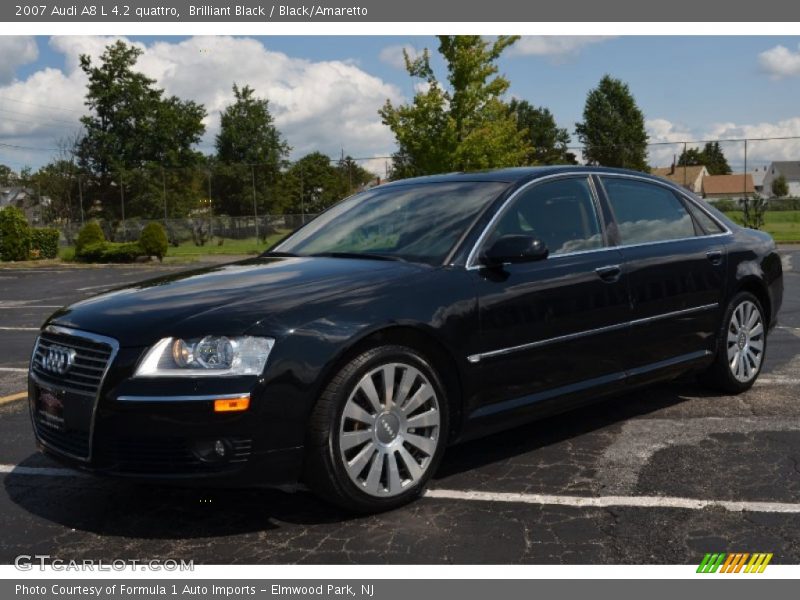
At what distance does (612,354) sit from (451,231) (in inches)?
48.7

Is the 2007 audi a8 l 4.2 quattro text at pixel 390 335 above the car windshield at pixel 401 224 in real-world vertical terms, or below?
below

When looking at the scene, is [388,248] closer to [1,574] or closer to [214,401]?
[214,401]

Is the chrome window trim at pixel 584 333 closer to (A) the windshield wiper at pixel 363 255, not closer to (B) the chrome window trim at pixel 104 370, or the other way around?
(A) the windshield wiper at pixel 363 255

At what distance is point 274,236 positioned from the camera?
4903cm

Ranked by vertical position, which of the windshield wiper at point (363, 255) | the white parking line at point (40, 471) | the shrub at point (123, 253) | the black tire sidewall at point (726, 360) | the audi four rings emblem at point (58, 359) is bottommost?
the white parking line at point (40, 471)

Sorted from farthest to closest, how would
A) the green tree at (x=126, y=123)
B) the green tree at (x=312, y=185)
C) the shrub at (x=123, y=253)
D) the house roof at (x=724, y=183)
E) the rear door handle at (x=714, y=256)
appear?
the green tree at (x=126, y=123) < the green tree at (x=312, y=185) < the house roof at (x=724, y=183) < the shrub at (x=123, y=253) < the rear door handle at (x=714, y=256)

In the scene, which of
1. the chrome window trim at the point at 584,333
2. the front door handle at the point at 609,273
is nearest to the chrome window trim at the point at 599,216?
the front door handle at the point at 609,273

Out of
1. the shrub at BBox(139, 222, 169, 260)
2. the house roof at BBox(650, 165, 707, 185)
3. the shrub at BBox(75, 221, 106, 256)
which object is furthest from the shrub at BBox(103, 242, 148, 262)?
the house roof at BBox(650, 165, 707, 185)

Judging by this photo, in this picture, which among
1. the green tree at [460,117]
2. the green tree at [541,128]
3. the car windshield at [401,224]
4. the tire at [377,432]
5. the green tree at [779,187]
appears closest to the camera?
the tire at [377,432]

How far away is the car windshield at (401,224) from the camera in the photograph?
14.4ft

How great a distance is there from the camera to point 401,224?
466 centimetres

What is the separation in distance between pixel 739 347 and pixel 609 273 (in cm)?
172

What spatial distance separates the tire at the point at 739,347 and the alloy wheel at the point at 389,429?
9.00 feet

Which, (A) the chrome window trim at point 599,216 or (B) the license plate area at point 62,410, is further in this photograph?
(A) the chrome window trim at point 599,216
